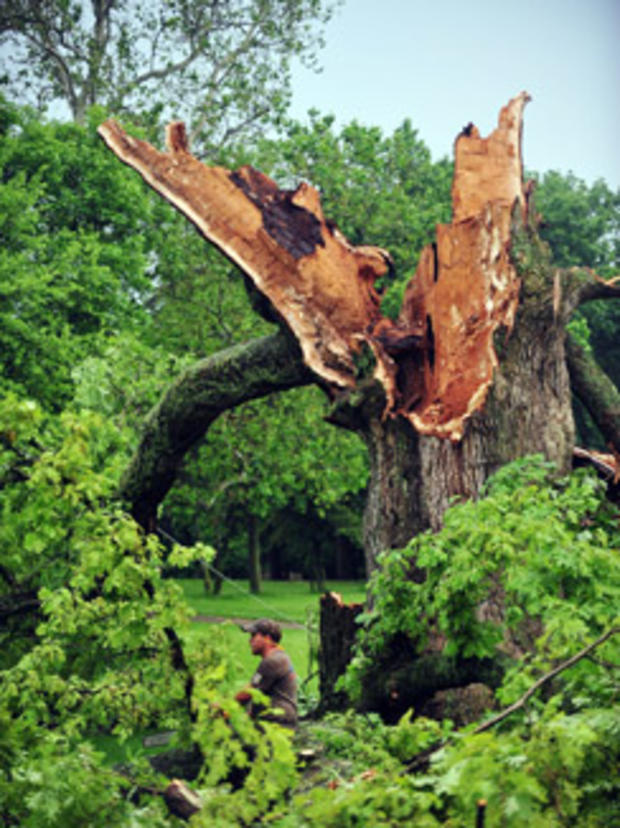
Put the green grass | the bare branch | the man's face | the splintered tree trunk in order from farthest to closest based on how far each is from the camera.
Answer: the green grass < the man's face < the bare branch < the splintered tree trunk

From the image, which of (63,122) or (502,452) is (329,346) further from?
(63,122)

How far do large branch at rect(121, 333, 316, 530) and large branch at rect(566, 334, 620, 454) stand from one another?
1.91 m

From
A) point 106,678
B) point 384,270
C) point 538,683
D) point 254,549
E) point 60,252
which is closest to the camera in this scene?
point 538,683

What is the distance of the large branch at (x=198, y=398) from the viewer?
6590mm

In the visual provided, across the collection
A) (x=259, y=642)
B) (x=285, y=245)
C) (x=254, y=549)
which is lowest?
(x=254, y=549)

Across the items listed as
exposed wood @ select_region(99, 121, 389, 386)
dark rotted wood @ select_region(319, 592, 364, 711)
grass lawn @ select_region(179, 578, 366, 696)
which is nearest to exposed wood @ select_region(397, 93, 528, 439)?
exposed wood @ select_region(99, 121, 389, 386)

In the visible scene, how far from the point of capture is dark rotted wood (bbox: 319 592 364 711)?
275 inches

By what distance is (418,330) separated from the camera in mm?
6203

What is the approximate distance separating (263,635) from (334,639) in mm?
741

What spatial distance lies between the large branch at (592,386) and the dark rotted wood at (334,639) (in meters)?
2.29

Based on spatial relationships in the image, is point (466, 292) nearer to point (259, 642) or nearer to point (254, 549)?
point (259, 642)

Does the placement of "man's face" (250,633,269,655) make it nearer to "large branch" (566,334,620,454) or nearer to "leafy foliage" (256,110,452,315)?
"large branch" (566,334,620,454)

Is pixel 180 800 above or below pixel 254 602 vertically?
above

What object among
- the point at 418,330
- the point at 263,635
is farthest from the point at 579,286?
the point at 263,635
